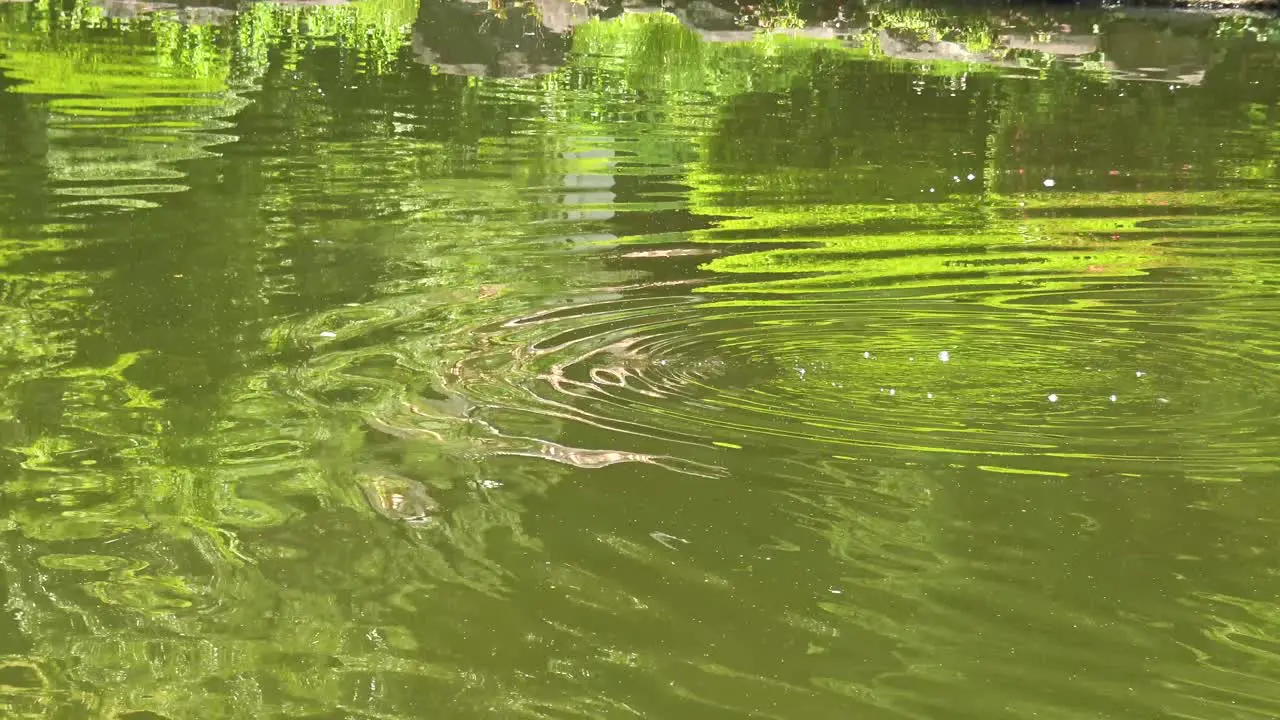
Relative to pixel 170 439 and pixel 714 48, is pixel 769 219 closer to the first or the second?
pixel 170 439

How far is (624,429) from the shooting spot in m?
5.36

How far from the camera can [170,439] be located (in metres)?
5.20

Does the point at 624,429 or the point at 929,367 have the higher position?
the point at 929,367

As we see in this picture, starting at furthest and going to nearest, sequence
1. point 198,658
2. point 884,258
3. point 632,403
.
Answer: point 884,258 → point 632,403 → point 198,658

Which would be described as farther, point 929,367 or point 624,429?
point 929,367

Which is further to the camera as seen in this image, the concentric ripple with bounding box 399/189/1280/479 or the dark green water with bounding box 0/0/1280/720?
the concentric ripple with bounding box 399/189/1280/479

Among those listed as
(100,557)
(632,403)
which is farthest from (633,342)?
(100,557)

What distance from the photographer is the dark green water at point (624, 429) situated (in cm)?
376

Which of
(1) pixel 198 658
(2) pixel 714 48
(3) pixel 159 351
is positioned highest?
(2) pixel 714 48

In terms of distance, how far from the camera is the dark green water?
376cm

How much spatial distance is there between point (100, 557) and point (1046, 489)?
314cm

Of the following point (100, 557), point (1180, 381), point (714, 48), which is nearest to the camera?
point (100, 557)

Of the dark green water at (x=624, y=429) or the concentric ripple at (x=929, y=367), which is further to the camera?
the concentric ripple at (x=929, y=367)

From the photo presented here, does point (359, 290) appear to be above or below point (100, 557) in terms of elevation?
above
